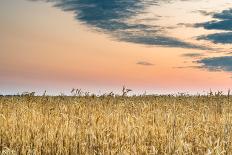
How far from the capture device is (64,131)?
9.28m

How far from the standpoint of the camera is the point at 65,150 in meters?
8.62

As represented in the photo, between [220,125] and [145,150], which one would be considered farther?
A: [220,125]

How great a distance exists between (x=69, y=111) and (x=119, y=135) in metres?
3.92

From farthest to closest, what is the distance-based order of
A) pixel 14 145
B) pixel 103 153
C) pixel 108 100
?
pixel 108 100
pixel 14 145
pixel 103 153

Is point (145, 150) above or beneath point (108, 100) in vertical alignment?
beneath

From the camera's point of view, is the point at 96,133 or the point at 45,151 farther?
the point at 96,133

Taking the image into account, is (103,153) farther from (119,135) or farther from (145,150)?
(119,135)

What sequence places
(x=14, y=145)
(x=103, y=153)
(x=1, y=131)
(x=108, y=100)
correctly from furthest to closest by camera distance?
(x=108, y=100) < (x=1, y=131) < (x=14, y=145) < (x=103, y=153)

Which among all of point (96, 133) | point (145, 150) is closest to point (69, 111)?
point (96, 133)

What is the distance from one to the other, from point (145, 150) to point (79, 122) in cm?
275

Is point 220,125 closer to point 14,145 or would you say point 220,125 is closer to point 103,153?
point 103,153

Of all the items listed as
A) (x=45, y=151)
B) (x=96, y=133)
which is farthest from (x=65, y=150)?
(x=96, y=133)

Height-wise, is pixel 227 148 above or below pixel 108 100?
below

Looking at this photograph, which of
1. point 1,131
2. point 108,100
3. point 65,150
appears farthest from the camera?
point 108,100
